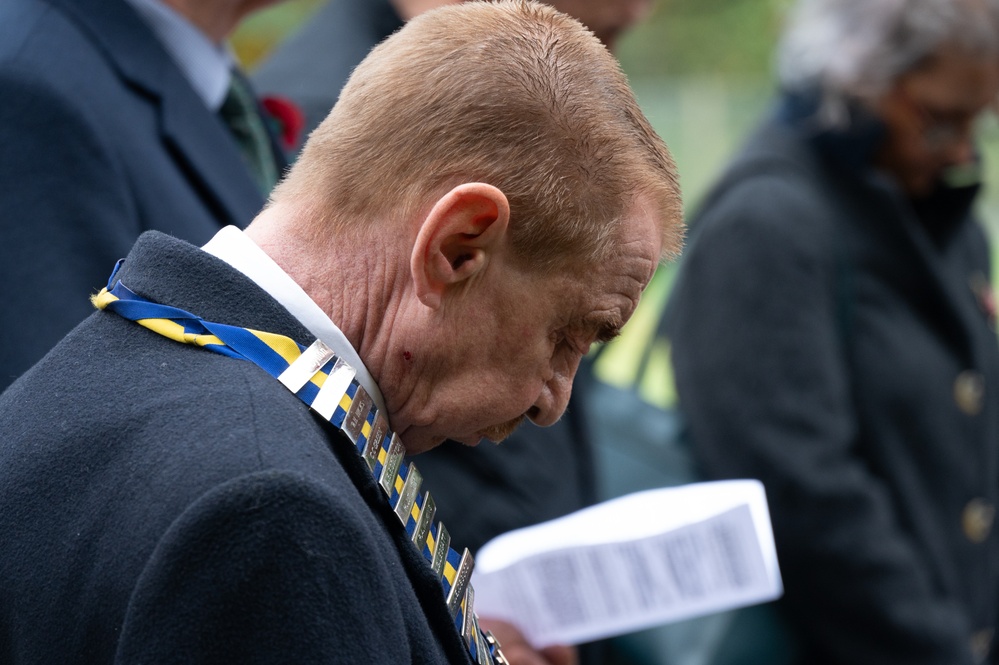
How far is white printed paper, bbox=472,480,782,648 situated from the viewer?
2.01m

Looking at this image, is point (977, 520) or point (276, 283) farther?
point (977, 520)

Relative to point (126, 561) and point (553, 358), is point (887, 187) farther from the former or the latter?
point (126, 561)

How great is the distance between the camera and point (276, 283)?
1311 mm

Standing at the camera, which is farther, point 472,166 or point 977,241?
point 977,241

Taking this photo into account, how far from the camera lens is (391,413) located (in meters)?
1.45

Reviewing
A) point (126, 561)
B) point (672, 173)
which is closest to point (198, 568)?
point (126, 561)

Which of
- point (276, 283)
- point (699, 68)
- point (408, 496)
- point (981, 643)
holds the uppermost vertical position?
point (276, 283)

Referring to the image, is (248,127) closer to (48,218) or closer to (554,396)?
(48,218)

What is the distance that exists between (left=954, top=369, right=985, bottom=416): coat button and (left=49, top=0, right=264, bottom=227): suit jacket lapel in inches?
78.6

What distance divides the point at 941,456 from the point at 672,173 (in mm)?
1998

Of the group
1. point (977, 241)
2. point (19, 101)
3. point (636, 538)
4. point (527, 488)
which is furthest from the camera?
point (977, 241)

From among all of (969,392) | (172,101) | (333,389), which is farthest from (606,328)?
(969,392)

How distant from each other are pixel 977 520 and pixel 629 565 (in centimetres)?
163

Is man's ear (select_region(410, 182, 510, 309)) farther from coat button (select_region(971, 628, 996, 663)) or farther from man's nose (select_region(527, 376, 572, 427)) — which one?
coat button (select_region(971, 628, 996, 663))
